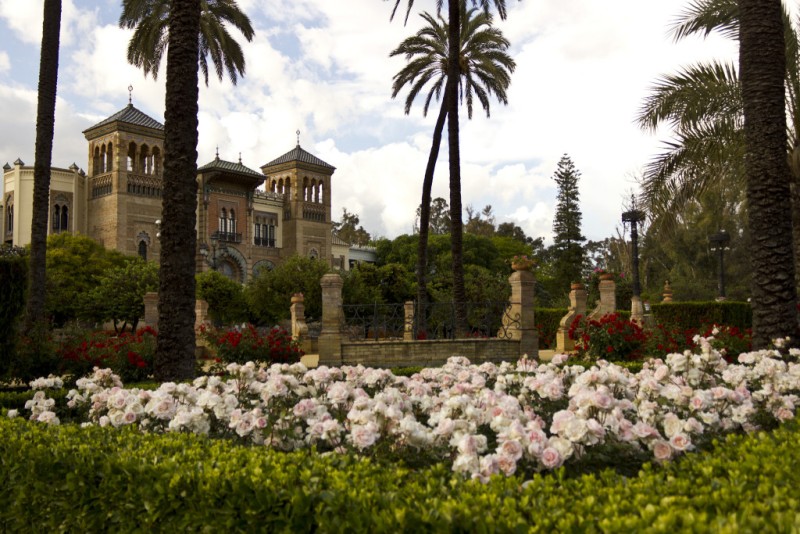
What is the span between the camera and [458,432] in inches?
142

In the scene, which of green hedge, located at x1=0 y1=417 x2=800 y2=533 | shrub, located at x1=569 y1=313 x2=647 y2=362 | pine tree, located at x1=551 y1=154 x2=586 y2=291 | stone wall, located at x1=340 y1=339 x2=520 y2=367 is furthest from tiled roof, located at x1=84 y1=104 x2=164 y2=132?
green hedge, located at x1=0 y1=417 x2=800 y2=533

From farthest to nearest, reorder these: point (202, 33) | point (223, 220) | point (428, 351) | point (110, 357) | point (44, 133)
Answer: point (223, 220), point (202, 33), point (44, 133), point (428, 351), point (110, 357)

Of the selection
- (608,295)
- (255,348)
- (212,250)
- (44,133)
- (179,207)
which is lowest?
(255,348)

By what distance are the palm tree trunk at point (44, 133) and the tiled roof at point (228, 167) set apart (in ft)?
129

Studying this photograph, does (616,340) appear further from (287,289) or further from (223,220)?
(223,220)

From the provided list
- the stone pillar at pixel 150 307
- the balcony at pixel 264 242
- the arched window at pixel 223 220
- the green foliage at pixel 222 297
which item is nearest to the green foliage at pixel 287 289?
the green foliage at pixel 222 297

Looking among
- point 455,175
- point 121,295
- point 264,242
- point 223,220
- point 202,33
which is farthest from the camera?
point 264,242

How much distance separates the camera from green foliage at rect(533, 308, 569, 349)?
71.3ft

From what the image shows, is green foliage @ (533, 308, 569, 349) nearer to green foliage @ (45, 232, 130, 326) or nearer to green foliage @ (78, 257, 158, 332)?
green foliage @ (78, 257, 158, 332)

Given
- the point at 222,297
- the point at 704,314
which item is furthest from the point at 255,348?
the point at 222,297

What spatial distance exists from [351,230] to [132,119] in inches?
1317

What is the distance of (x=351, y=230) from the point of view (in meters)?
80.8

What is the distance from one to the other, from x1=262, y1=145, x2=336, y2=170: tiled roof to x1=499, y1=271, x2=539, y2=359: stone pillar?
47.9 metres

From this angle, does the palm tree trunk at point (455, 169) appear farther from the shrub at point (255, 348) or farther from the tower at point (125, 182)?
the tower at point (125, 182)
